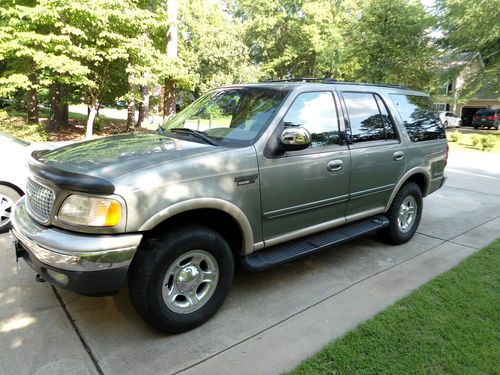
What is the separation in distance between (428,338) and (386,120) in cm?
245

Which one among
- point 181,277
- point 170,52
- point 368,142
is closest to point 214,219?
point 181,277

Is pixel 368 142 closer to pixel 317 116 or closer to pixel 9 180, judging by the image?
pixel 317 116

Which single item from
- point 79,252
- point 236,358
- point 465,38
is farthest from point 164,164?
point 465,38

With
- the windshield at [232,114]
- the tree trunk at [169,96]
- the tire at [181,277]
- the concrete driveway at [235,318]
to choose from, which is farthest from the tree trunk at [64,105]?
the tire at [181,277]

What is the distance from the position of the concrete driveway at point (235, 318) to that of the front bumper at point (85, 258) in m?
0.53

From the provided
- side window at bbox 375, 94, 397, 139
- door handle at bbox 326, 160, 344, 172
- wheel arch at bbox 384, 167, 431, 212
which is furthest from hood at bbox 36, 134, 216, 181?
wheel arch at bbox 384, 167, 431, 212

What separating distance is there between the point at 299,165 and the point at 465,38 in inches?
907

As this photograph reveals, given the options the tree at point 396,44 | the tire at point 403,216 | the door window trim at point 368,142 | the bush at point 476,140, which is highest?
the tree at point 396,44

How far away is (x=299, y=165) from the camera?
132 inches

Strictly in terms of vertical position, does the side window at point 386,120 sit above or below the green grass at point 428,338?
above

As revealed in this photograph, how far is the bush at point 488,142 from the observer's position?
52.0ft

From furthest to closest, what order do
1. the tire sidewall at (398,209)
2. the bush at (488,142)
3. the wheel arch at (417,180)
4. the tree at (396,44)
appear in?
the tree at (396,44), the bush at (488,142), the tire sidewall at (398,209), the wheel arch at (417,180)

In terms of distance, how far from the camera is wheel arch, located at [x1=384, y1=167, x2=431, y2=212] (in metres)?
4.52

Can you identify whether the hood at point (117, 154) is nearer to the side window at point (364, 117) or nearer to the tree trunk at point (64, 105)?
the side window at point (364, 117)
